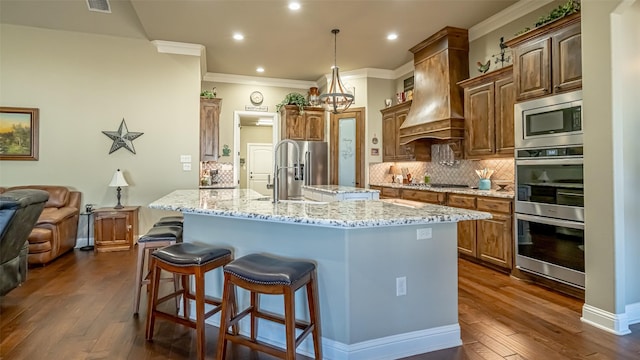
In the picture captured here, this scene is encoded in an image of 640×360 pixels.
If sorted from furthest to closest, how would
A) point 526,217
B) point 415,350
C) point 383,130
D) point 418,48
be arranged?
point 383,130, point 418,48, point 526,217, point 415,350

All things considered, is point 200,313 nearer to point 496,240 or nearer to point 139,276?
point 139,276

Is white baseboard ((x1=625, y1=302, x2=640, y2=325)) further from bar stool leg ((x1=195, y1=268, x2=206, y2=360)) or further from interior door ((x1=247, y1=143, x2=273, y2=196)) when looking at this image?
interior door ((x1=247, y1=143, x2=273, y2=196))

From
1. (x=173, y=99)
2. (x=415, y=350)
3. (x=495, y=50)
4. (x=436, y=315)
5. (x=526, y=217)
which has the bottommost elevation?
(x=415, y=350)

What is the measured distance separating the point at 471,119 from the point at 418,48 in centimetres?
160

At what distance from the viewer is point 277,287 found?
175cm

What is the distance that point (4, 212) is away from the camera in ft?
8.14

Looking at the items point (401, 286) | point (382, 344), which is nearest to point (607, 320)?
point (401, 286)

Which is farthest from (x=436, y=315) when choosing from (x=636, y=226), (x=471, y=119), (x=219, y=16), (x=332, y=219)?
(x=219, y=16)

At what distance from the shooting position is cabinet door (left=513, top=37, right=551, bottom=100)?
3.23 meters

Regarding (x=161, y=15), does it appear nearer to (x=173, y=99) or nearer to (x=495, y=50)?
(x=173, y=99)

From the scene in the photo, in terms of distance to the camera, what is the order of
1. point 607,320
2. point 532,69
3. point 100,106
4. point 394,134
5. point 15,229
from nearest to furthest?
1. point 607,320
2. point 15,229
3. point 532,69
4. point 100,106
5. point 394,134

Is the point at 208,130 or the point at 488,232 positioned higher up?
the point at 208,130

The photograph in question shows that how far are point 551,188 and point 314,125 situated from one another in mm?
4543

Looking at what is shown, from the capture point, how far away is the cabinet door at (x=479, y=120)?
414 centimetres
